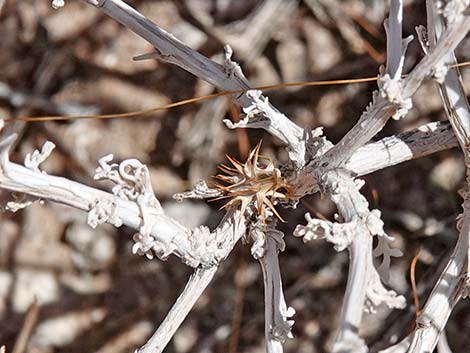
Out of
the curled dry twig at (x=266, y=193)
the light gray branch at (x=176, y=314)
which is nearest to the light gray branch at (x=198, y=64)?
the curled dry twig at (x=266, y=193)

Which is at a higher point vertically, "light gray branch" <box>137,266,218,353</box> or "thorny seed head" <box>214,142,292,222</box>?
"thorny seed head" <box>214,142,292,222</box>

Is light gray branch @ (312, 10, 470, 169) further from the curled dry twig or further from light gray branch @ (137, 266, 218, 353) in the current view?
light gray branch @ (137, 266, 218, 353)

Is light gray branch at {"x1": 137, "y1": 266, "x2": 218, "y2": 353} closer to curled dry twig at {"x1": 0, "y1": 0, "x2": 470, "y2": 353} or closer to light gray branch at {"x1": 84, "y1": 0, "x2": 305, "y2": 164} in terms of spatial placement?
curled dry twig at {"x1": 0, "y1": 0, "x2": 470, "y2": 353}

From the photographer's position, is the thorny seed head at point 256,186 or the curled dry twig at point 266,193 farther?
the thorny seed head at point 256,186

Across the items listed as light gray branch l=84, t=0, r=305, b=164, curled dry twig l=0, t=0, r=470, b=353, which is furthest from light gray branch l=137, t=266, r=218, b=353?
light gray branch l=84, t=0, r=305, b=164

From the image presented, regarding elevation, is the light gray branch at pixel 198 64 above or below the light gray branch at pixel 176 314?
above

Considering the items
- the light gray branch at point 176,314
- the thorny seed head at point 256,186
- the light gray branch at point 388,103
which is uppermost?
the light gray branch at point 388,103

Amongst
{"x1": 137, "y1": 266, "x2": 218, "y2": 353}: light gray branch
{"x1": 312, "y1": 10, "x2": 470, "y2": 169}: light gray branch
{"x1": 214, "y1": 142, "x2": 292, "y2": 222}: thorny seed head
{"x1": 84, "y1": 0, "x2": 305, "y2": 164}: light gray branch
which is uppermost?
{"x1": 312, "y1": 10, "x2": 470, "y2": 169}: light gray branch

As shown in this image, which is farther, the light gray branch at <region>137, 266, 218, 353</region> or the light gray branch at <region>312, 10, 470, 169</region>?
the light gray branch at <region>137, 266, 218, 353</region>

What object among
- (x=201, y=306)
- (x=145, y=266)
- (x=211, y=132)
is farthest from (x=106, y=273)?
(x=211, y=132)

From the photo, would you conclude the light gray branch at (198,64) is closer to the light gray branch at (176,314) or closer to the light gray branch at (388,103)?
the light gray branch at (388,103)

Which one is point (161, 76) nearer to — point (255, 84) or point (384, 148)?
point (255, 84)
